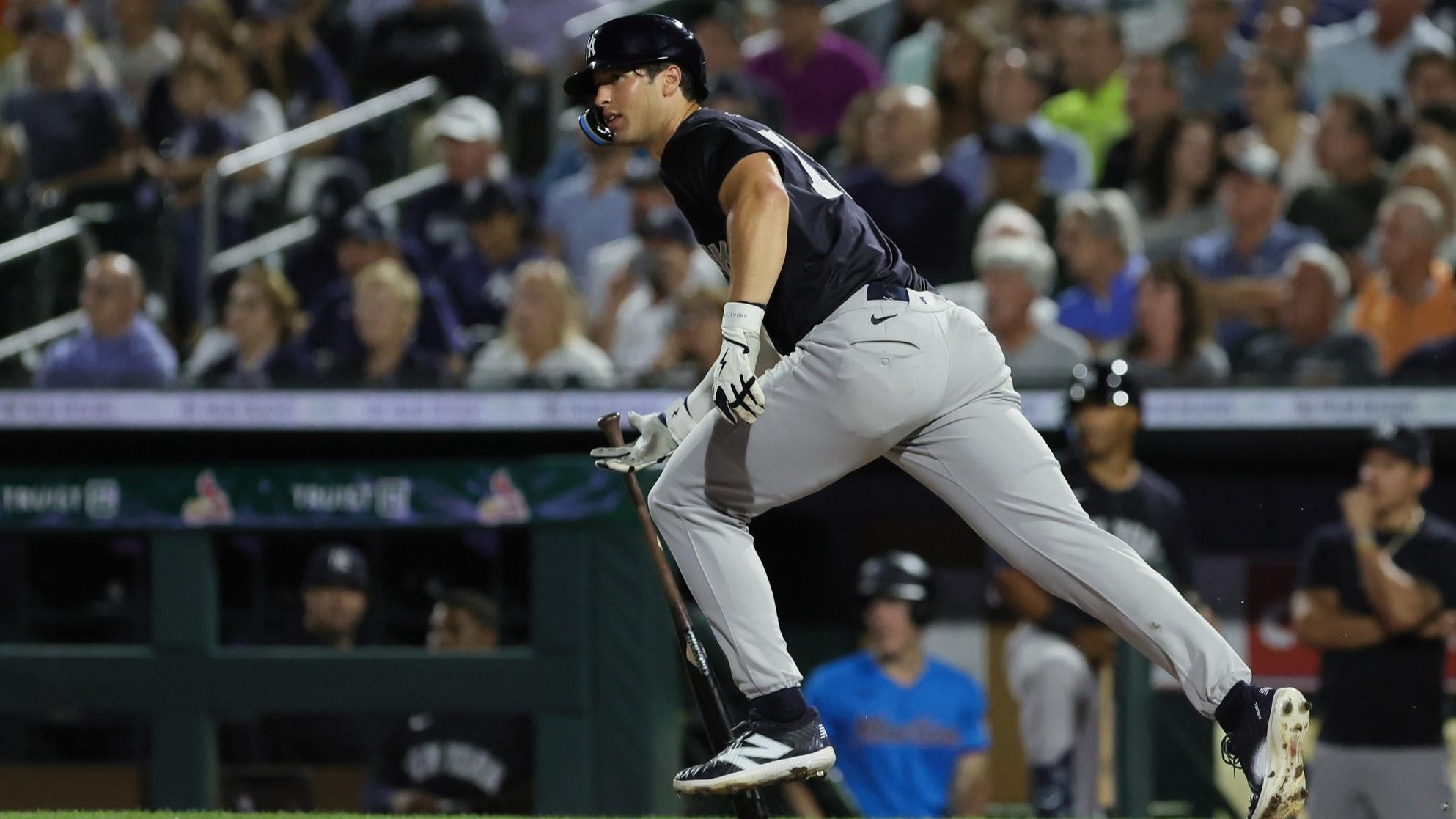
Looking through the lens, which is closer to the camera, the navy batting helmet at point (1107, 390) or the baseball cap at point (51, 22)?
the navy batting helmet at point (1107, 390)

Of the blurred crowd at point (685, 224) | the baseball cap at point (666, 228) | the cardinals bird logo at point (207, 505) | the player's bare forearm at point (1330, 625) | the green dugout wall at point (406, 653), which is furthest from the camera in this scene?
the baseball cap at point (666, 228)

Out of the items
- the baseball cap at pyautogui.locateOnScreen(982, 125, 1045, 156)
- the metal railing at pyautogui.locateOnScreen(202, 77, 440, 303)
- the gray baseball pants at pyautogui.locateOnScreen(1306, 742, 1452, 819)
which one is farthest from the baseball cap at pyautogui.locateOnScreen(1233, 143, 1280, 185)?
the metal railing at pyautogui.locateOnScreen(202, 77, 440, 303)

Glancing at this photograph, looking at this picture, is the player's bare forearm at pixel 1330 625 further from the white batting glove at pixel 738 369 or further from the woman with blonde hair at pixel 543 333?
the white batting glove at pixel 738 369

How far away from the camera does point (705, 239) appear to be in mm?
3670

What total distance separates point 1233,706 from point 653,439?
1.20 meters

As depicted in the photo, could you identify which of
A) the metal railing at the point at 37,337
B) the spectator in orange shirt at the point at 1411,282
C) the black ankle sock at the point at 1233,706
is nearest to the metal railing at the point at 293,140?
the metal railing at the point at 37,337

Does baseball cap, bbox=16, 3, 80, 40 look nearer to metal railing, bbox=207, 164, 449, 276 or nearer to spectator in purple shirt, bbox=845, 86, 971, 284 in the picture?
metal railing, bbox=207, 164, 449, 276

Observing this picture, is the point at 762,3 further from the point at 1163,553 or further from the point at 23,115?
the point at 1163,553

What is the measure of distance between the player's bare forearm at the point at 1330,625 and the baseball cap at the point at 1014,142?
2822 mm

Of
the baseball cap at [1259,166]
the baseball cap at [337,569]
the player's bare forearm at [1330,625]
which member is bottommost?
the player's bare forearm at [1330,625]

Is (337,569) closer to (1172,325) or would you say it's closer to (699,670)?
(699,670)

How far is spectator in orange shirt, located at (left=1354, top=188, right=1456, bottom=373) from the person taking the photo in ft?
23.0

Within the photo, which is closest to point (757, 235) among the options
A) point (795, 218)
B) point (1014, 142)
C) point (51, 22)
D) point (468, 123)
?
point (795, 218)

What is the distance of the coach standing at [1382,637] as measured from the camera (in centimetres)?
548
